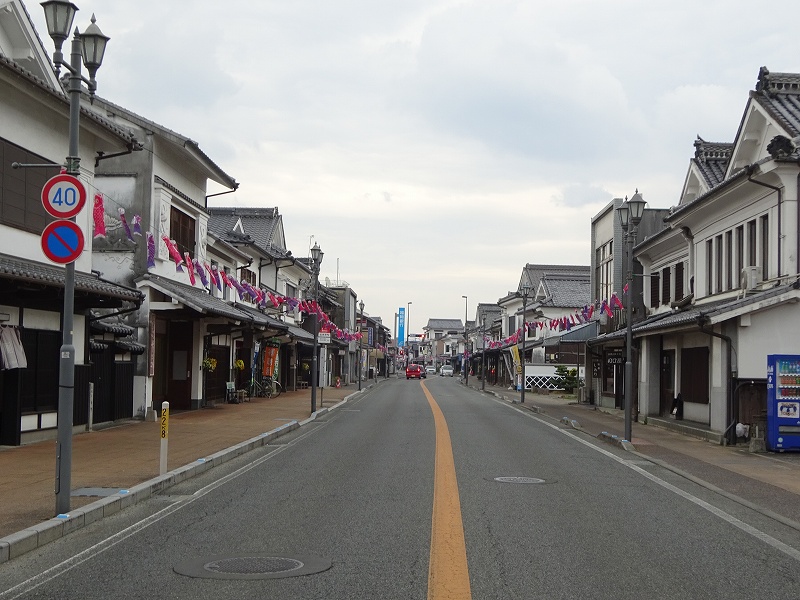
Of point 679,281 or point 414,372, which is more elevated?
point 679,281

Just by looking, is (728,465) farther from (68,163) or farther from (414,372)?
(414,372)

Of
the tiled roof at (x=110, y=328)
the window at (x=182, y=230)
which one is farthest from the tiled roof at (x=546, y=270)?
the tiled roof at (x=110, y=328)

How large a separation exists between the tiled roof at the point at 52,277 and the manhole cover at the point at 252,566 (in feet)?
25.9

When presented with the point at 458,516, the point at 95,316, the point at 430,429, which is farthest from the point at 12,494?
the point at 430,429

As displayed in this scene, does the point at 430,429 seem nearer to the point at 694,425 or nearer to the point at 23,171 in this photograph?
the point at 694,425

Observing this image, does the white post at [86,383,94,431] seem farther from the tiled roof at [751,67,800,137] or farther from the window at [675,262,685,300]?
the window at [675,262,685,300]

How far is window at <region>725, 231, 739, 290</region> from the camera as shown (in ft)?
76.5

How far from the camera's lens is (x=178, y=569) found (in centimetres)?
738

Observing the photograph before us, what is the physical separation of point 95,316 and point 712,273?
17.5 meters

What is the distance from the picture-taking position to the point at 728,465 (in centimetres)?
1644

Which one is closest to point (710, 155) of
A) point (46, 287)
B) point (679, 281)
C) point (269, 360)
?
point (679, 281)

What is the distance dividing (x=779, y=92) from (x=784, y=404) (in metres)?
9.36

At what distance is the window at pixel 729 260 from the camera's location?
2333cm

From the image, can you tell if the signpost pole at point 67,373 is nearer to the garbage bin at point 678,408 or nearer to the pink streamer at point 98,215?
the pink streamer at point 98,215
